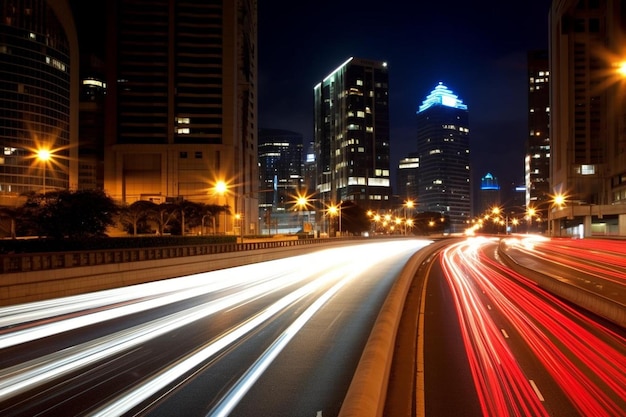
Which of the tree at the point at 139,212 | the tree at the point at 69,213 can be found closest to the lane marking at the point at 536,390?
the tree at the point at 69,213

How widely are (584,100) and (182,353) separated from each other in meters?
151

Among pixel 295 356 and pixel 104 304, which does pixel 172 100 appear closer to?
pixel 104 304

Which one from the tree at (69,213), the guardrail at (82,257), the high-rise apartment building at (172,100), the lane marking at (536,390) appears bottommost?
the lane marking at (536,390)

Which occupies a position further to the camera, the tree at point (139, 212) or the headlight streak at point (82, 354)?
the tree at point (139, 212)

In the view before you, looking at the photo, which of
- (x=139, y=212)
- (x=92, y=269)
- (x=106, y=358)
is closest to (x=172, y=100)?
(x=139, y=212)

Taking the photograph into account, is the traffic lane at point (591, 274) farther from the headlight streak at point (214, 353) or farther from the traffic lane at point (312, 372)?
the headlight streak at point (214, 353)

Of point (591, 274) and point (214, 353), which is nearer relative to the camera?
point (214, 353)

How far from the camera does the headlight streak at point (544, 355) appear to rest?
7.61m

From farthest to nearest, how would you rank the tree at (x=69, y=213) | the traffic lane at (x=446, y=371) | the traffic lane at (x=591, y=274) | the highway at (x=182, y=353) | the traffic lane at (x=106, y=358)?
the tree at (x=69, y=213)
the traffic lane at (x=591, y=274)
the traffic lane at (x=106, y=358)
the highway at (x=182, y=353)
the traffic lane at (x=446, y=371)

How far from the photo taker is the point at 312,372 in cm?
920

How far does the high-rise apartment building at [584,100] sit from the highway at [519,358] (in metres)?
104

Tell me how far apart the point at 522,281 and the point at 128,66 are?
11674 cm

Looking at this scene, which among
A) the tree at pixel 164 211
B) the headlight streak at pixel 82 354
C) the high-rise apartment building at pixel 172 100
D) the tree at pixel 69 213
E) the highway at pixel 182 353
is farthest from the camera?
the high-rise apartment building at pixel 172 100

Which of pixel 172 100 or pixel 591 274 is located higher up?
pixel 172 100
